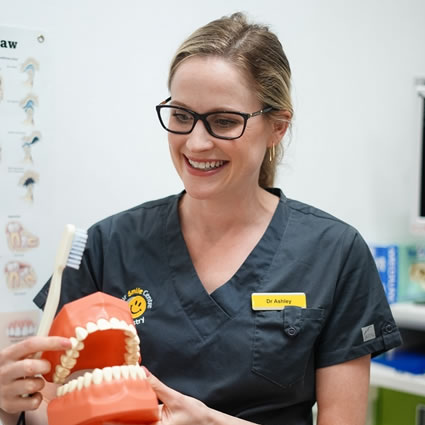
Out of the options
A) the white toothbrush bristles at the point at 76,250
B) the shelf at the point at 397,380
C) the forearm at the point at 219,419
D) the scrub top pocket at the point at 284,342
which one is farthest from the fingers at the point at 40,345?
the shelf at the point at 397,380

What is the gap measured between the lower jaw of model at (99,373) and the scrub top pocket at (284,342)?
291 mm

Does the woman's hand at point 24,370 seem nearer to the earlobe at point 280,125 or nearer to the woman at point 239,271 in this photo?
the woman at point 239,271

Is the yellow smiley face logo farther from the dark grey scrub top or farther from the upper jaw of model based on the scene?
the upper jaw of model

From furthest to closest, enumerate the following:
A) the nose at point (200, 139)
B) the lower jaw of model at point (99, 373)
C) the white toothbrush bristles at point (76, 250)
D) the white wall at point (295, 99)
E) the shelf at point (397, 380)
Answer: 1. the shelf at point (397, 380)
2. the white wall at point (295, 99)
3. the nose at point (200, 139)
4. the white toothbrush bristles at point (76, 250)
5. the lower jaw of model at point (99, 373)

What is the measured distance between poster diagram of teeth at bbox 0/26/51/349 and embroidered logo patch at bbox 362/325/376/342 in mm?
697

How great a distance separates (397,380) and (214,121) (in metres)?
1.21

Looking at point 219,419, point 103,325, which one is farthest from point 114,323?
point 219,419

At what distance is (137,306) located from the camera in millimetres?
1228

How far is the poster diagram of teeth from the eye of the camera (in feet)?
4.35

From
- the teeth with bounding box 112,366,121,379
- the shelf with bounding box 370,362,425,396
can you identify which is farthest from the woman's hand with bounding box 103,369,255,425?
the shelf with bounding box 370,362,425,396

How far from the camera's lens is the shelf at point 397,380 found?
1.92 m

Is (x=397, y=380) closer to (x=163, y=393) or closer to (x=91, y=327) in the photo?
(x=163, y=393)

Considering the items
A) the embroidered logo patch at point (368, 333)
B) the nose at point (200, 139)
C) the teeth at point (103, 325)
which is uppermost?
the nose at point (200, 139)

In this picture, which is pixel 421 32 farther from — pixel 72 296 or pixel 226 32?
pixel 72 296
